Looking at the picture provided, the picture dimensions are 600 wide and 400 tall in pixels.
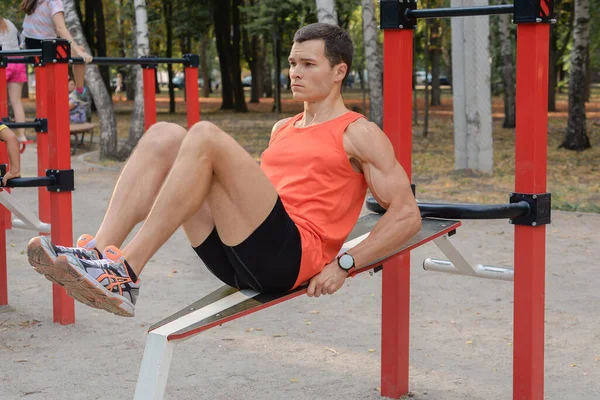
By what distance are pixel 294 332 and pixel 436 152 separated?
10.6 m

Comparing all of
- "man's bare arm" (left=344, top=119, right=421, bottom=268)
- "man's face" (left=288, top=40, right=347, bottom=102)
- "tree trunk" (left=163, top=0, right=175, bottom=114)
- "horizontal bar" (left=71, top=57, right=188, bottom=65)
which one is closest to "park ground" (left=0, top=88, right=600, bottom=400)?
"man's bare arm" (left=344, top=119, right=421, bottom=268)

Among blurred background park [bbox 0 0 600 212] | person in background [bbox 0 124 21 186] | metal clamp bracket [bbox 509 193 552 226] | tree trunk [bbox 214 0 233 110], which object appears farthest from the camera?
tree trunk [bbox 214 0 233 110]

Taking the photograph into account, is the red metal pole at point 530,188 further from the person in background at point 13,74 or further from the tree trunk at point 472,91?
the tree trunk at point 472,91

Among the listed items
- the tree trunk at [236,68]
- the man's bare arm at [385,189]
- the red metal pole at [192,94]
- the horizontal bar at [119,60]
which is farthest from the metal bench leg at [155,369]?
the tree trunk at [236,68]

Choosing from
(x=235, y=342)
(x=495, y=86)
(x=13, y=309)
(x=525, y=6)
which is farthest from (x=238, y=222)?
(x=495, y=86)

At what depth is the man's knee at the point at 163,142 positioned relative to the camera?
3.37 metres

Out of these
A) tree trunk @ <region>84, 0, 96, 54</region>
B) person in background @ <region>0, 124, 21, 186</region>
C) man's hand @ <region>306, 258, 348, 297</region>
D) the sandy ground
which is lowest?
the sandy ground

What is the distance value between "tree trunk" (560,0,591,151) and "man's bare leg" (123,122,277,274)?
Result: 1207 centimetres

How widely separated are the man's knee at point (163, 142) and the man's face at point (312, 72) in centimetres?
47

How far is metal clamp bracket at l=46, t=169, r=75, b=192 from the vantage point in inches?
199

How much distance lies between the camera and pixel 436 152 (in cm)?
1527

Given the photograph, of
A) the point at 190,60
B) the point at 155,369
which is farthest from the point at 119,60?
the point at 155,369

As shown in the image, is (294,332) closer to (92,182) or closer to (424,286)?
(424,286)

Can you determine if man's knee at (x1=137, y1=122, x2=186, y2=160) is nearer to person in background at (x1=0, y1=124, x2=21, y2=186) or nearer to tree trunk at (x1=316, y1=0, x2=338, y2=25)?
person in background at (x1=0, y1=124, x2=21, y2=186)
